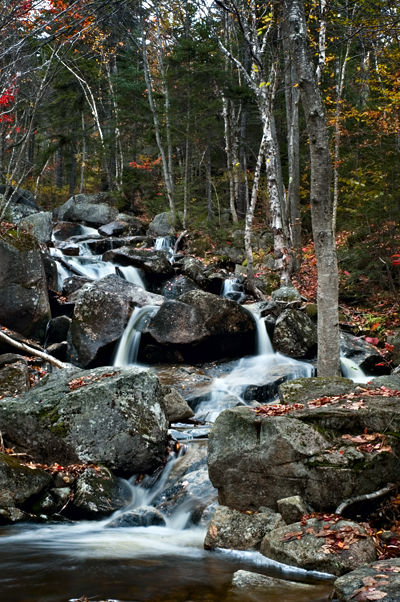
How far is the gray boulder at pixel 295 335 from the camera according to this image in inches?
436

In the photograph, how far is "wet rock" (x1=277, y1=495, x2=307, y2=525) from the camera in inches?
169

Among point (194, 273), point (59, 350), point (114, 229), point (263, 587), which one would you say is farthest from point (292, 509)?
point (114, 229)

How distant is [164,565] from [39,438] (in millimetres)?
2906

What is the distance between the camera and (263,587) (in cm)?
348

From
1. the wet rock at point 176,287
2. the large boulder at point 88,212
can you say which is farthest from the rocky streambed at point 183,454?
the large boulder at point 88,212

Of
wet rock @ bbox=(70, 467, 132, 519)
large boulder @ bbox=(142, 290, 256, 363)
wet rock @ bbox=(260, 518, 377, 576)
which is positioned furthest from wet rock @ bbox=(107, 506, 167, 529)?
large boulder @ bbox=(142, 290, 256, 363)

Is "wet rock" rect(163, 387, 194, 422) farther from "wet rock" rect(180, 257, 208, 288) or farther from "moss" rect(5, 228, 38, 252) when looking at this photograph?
"wet rock" rect(180, 257, 208, 288)

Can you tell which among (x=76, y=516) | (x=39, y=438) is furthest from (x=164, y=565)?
(x=39, y=438)

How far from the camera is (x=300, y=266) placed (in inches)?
646

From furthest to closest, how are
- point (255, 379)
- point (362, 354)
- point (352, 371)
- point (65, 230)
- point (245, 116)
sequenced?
1. point (245, 116)
2. point (65, 230)
3. point (362, 354)
4. point (352, 371)
5. point (255, 379)

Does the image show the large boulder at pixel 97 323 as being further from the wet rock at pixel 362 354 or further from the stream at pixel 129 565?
the wet rock at pixel 362 354

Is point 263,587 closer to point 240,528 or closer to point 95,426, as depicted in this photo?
point 240,528

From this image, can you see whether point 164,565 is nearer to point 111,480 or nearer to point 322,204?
point 111,480

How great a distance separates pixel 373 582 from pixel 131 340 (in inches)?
345
